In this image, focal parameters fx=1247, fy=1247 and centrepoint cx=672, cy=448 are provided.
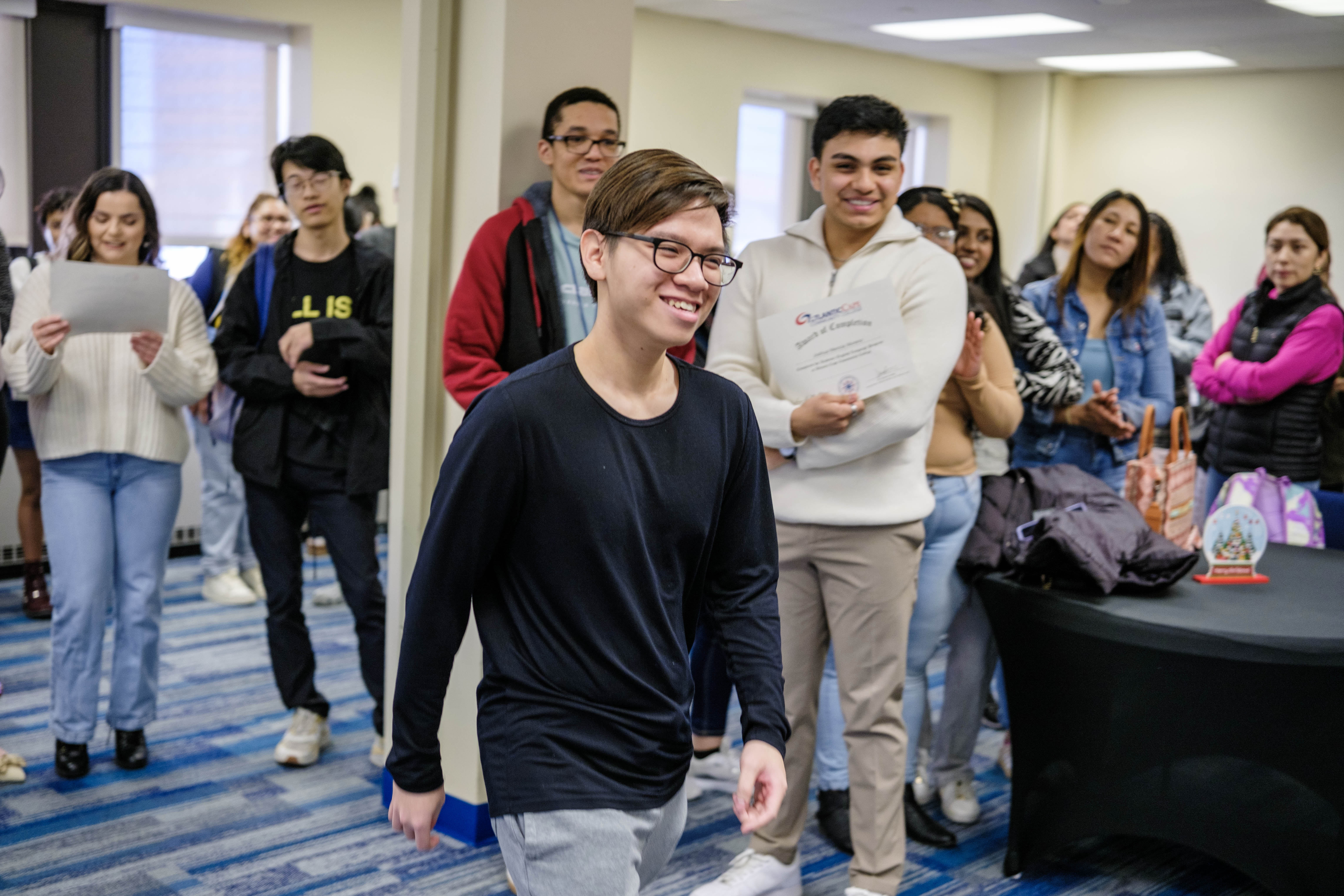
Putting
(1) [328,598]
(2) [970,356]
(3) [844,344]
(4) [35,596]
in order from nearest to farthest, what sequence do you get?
(3) [844,344] < (2) [970,356] < (4) [35,596] < (1) [328,598]

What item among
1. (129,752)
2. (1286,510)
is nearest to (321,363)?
(129,752)

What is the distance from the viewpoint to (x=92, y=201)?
10.6ft

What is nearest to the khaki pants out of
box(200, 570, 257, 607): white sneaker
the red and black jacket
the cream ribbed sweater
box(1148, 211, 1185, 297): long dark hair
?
the red and black jacket

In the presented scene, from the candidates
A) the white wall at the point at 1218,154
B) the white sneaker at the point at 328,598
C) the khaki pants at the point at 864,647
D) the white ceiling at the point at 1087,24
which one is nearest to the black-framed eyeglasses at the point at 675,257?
the khaki pants at the point at 864,647

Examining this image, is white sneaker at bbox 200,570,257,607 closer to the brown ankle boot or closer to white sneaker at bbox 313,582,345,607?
white sneaker at bbox 313,582,345,607

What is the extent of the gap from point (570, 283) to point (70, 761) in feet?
6.21

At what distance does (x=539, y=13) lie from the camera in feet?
9.42

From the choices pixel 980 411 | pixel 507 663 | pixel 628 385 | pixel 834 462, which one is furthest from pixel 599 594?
pixel 980 411

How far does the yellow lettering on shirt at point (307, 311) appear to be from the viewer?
336 centimetres

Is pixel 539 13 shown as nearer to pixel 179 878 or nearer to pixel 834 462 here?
pixel 834 462

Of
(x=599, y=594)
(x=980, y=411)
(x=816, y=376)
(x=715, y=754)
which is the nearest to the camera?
(x=599, y=594)

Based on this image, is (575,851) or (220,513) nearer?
(575,851)

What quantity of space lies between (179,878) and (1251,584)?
2.54 metres

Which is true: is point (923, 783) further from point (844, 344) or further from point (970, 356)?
point (844, 344)
